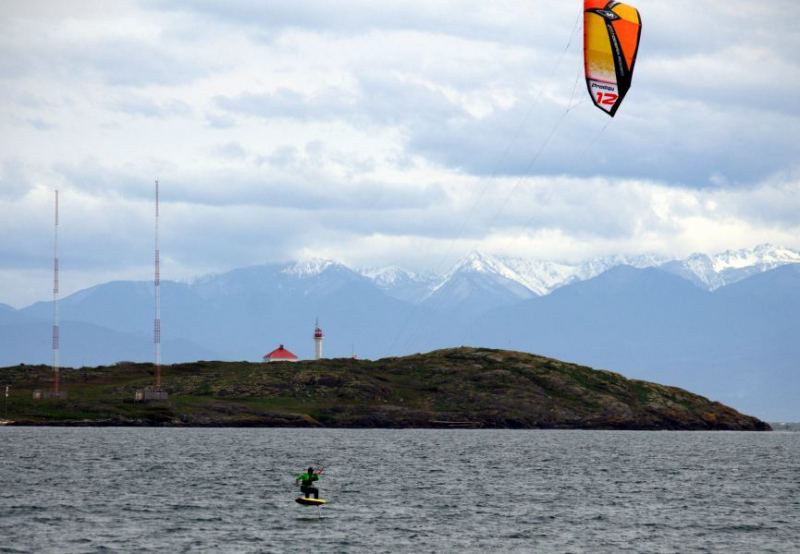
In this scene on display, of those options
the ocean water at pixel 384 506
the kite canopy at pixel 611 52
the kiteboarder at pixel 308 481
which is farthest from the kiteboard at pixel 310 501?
the kite canopy at pixel 611 52

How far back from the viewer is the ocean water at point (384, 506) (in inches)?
3922

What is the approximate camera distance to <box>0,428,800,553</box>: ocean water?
9962 cm

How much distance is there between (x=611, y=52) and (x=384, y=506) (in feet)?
145

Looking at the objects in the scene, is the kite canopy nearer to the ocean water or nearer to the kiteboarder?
the ocean water

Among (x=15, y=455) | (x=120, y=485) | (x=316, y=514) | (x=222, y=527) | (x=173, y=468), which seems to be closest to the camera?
(x=222, y=527)

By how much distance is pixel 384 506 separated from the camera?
12169 cm

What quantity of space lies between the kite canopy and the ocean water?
3633 cm

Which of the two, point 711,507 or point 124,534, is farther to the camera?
point 711,507

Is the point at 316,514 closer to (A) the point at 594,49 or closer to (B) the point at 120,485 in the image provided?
(B) the point at 120,485

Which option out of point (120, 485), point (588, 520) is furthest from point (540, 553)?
point (120, 485)

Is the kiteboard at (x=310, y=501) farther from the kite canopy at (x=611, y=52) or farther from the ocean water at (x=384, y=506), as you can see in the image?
the kite canopy at (x=611, y=52)

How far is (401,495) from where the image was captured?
131875 mm

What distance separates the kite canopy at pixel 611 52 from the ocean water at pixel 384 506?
36.3 metres

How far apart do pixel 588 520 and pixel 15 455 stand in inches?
3553
